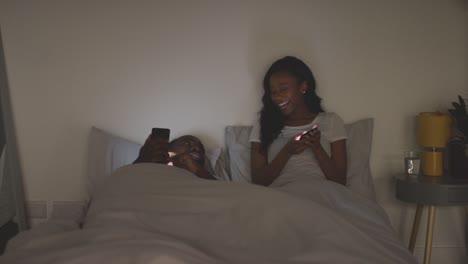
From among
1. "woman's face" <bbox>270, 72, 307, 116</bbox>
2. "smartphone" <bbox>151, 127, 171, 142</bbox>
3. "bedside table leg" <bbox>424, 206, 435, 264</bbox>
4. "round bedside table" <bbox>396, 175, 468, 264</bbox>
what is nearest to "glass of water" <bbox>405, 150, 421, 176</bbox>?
"round bedside table" <bbox>396, 175, 468, 264</bbox>

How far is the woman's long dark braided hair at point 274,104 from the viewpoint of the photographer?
2080mm

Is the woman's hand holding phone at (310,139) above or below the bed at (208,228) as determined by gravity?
above

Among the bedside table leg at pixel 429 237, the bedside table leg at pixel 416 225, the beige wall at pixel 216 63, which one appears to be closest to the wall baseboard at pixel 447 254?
the beige wall at pixel 216 63

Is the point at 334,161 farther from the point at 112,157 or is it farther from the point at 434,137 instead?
the point at 112,157

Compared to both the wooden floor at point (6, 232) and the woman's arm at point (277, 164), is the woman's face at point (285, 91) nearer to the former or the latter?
the woman's arm at point (277, 164)

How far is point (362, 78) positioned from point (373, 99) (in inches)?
4.8

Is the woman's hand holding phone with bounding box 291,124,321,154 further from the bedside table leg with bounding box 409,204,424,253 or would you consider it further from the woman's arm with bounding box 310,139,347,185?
the bedside table leg with bounding box 409,204,424,253

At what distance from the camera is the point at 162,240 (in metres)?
1.10

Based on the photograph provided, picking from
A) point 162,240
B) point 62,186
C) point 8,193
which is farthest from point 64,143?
point 162,240

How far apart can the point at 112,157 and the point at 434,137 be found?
5.11 feet

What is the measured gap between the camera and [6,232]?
7.29 ft

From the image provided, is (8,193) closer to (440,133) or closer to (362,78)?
(362,78)

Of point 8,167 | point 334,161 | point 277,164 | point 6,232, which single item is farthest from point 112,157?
point 334,161

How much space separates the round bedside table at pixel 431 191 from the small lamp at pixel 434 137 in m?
0.05
